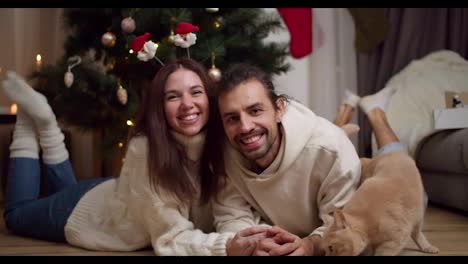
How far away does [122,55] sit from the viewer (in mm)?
2340

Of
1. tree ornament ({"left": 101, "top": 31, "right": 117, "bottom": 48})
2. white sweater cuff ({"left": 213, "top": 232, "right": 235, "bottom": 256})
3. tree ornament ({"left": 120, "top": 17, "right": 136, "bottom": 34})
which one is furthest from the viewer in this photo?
tree ornament ({"left": 101, "top": 31, "right": 117, "bottom": 48})

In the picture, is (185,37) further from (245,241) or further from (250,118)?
(245,241)

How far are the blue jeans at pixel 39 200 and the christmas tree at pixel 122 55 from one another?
1.28ft

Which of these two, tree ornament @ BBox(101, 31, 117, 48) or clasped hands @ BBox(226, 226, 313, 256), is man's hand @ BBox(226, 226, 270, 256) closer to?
clasped hands @ BBox(226, 226, 313, 256)

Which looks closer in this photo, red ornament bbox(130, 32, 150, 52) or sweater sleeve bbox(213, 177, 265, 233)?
sweater sleeve bbox(213, 177, 265, 233)

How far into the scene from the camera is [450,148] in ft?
6.68

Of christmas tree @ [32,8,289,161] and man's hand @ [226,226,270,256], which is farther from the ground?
christmas tree @ [32,8,289,161]

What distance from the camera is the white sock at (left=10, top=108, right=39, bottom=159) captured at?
1977 mm

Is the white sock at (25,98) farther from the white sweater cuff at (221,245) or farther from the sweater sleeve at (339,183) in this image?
the sweater sleeve at (339,183)

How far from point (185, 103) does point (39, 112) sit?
79cm

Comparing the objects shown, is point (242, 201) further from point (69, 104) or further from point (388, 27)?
point (388, 27)

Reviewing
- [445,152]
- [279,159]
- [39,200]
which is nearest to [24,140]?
[39,200]

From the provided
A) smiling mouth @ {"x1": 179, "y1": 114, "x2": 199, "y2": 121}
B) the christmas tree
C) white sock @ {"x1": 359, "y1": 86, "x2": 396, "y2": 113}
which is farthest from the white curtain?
smiling mouth @ {"x1": 179, "y1": 114, "x2": 199, "y2": 121}

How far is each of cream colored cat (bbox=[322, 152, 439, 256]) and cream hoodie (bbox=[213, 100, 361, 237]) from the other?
107 mm
